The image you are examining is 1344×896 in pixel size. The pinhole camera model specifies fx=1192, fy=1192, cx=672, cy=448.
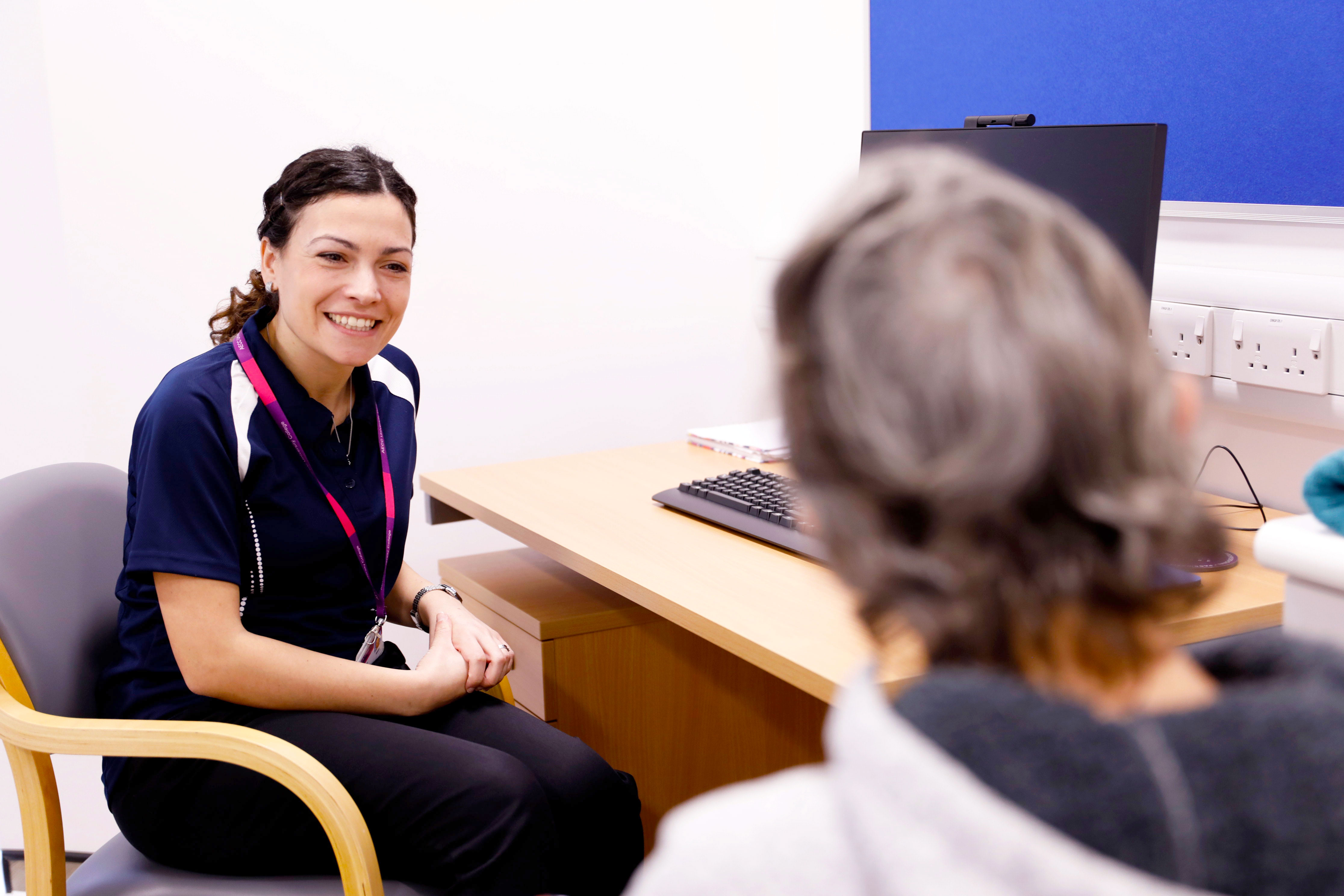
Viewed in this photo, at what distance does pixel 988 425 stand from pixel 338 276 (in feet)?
3.72

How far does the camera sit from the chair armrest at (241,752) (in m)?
1.16

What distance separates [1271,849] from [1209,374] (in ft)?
4.25

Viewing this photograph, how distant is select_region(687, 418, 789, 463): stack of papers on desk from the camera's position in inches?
74.2

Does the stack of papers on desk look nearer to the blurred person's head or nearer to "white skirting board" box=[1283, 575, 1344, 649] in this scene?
"white skirting board" box=[1283, 575, 1344, 649]

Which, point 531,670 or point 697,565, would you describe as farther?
point 531,670

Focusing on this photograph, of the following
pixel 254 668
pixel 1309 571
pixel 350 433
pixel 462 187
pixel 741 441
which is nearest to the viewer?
pixel 1309 571

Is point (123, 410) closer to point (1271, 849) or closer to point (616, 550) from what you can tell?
point (616, 550)

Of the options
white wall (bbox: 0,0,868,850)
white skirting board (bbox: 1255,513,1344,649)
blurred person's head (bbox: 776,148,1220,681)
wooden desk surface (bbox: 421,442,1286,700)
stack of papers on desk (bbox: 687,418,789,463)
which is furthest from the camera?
white wall (bbox: 0,0,868,850)

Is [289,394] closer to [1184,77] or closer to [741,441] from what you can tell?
[741,441]

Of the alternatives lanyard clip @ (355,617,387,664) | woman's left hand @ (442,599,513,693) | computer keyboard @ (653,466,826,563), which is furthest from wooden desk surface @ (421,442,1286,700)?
lanyard clip @ (355,617,387,664)

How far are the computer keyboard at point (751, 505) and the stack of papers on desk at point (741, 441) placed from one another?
116 mm

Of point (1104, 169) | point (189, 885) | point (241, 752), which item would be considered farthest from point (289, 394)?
point (1104, 169)

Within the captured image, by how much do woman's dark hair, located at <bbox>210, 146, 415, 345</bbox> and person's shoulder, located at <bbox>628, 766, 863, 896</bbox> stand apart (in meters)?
1.12

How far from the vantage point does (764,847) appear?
0.52 m
